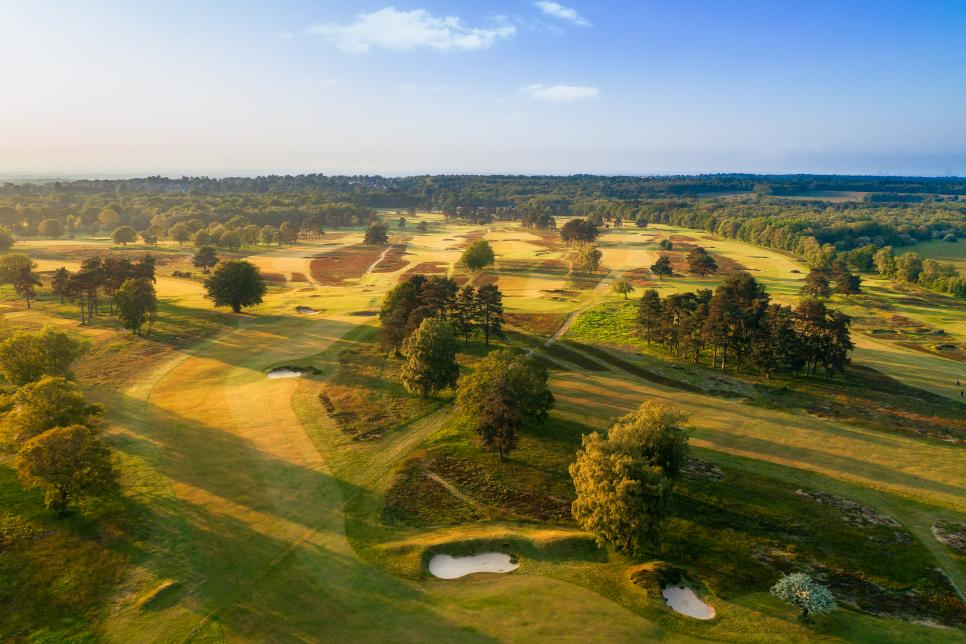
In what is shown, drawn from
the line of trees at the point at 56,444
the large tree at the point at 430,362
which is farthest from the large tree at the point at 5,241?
the large tree at the point at 430,362

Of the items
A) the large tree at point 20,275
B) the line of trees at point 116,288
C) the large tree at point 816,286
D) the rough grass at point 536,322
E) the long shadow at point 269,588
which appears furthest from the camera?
the large tree at point 816,286

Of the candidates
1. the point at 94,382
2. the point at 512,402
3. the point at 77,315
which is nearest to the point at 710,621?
the point at 512,402

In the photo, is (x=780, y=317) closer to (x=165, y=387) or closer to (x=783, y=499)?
(x=783, y=499)

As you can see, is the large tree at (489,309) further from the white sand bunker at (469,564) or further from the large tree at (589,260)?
the large tree at (589,260)

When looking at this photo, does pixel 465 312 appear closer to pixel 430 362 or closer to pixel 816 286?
pixel 430 362

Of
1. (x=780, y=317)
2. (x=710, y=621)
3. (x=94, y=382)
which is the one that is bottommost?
(x=710, y=621)

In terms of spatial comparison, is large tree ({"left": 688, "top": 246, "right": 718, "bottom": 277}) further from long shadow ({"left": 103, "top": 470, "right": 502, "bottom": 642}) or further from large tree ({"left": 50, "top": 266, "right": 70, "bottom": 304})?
large tree ({"left": 50, "top": 266, "right": 70, "bottom": 304})
